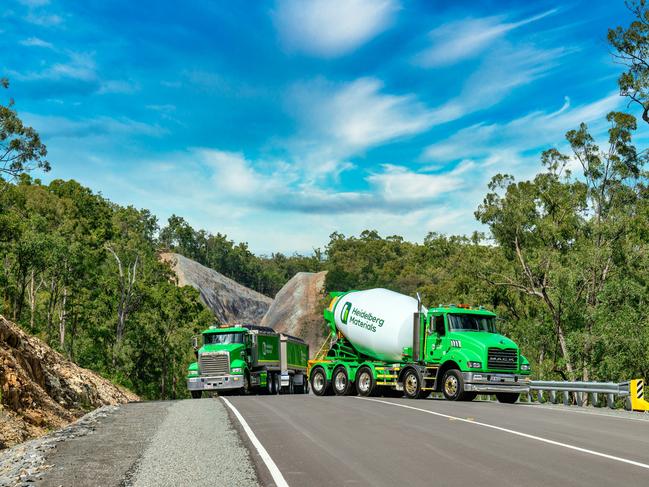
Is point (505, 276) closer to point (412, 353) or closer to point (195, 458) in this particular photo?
point (412, 353)

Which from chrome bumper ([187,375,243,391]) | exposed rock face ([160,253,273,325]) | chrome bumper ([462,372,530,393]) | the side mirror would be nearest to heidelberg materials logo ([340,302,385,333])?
the side mirror

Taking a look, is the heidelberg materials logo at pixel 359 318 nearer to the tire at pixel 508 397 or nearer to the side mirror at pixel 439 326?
the side mirror at pixel 439 326

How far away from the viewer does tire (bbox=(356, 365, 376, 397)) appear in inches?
1056

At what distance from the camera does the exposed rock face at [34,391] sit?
17344mm

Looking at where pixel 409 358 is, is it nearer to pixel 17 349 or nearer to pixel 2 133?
pixel 17 349

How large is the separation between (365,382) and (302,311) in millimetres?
91649

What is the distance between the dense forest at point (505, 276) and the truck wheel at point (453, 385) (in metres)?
13.7

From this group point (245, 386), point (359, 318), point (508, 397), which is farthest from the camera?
point (245, 386)

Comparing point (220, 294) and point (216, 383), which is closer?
point (216, 383)

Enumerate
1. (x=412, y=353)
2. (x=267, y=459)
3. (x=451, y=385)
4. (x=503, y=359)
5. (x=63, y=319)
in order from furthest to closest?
(x=63, y=319) < (x=412, y=353) < (x=451, y=385) < (x=503, y=359) < (x=267, y=459)

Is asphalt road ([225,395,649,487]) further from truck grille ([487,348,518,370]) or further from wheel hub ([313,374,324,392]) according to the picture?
wheel hub ([313,374,324,392])

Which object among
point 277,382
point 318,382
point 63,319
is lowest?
point 277,382

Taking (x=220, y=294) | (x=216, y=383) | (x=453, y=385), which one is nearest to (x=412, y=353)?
(x=453, y=385)

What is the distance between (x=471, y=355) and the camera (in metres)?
23.3
